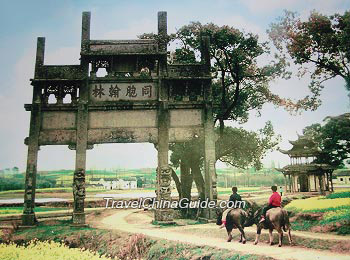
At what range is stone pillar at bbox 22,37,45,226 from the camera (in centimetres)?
1100

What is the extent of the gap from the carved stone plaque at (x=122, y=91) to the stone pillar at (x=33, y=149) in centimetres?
220

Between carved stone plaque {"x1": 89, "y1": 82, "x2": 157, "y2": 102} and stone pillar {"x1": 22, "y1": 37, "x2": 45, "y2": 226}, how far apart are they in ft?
7.23

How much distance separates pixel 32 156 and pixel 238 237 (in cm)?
821

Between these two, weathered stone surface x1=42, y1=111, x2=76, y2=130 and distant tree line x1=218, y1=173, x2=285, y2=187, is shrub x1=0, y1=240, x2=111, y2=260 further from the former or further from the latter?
distant tree line x1=218, y1=173, x2=285, y2=187

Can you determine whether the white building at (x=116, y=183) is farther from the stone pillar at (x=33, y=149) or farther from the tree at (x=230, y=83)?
the stone pillar at (x=33, y=149)

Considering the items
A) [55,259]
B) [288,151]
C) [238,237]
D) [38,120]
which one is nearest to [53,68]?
[38,120]

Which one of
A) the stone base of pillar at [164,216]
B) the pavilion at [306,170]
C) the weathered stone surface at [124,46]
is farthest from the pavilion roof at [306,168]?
the weathered stone surface at [124,46]

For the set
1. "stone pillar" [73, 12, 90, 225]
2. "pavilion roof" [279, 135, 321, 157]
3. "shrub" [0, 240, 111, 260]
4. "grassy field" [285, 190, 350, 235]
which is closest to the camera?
"shrub" [0, 240, 111, 260]

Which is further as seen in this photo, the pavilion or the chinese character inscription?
the pavilion

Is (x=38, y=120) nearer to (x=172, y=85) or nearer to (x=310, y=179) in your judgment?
(x=172, y=85)

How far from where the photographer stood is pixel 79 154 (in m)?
11.3

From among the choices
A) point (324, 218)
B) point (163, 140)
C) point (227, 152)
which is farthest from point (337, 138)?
point (163, 140)

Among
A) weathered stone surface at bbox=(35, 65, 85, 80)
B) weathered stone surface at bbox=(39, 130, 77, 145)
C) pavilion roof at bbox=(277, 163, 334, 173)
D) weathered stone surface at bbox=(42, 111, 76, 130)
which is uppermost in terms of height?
weathered stone surface at bbox=(35, 65, 85, 80)

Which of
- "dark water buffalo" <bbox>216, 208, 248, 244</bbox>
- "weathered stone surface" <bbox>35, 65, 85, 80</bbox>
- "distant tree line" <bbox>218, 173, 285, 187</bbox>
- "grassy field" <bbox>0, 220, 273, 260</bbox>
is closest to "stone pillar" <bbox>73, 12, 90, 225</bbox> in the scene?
"weathered stone surface" <bbox>35, 65, 85, 80</bbox>
